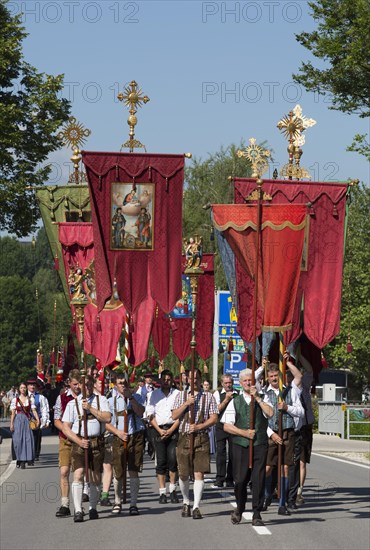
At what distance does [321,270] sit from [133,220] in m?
3.08

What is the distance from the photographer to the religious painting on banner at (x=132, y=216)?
68.3 ft

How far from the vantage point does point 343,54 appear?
30.7 metres

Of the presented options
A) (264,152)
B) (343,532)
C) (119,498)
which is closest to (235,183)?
(264,152)

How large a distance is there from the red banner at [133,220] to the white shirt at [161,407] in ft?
5.10

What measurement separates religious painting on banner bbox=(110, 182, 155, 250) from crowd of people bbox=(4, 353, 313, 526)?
200 centimetres

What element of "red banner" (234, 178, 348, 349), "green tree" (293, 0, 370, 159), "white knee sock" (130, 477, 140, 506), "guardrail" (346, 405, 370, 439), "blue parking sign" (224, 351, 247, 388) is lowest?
"guardrail" (346, 405, 370, 439)

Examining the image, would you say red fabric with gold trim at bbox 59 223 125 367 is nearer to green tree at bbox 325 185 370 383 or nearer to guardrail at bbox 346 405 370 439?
guardrail at bbox 346 405 370 439

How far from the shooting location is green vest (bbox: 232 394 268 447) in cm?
1683

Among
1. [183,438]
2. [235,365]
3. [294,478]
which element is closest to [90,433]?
[183,438]

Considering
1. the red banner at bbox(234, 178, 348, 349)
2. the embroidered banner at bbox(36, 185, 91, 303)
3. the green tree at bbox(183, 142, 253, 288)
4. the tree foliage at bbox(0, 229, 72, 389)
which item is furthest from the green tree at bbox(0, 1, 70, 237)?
the tree foliage at bbox(0, 229, 72, 389)

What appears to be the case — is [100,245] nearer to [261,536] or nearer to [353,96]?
[261,536]

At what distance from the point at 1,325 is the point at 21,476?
9038 cm

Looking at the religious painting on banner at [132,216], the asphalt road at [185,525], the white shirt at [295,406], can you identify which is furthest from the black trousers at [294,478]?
the religious painting on banner at [132,216]

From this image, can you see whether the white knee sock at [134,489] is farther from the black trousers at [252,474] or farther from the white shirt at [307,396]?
the white shirt at [307,396]
